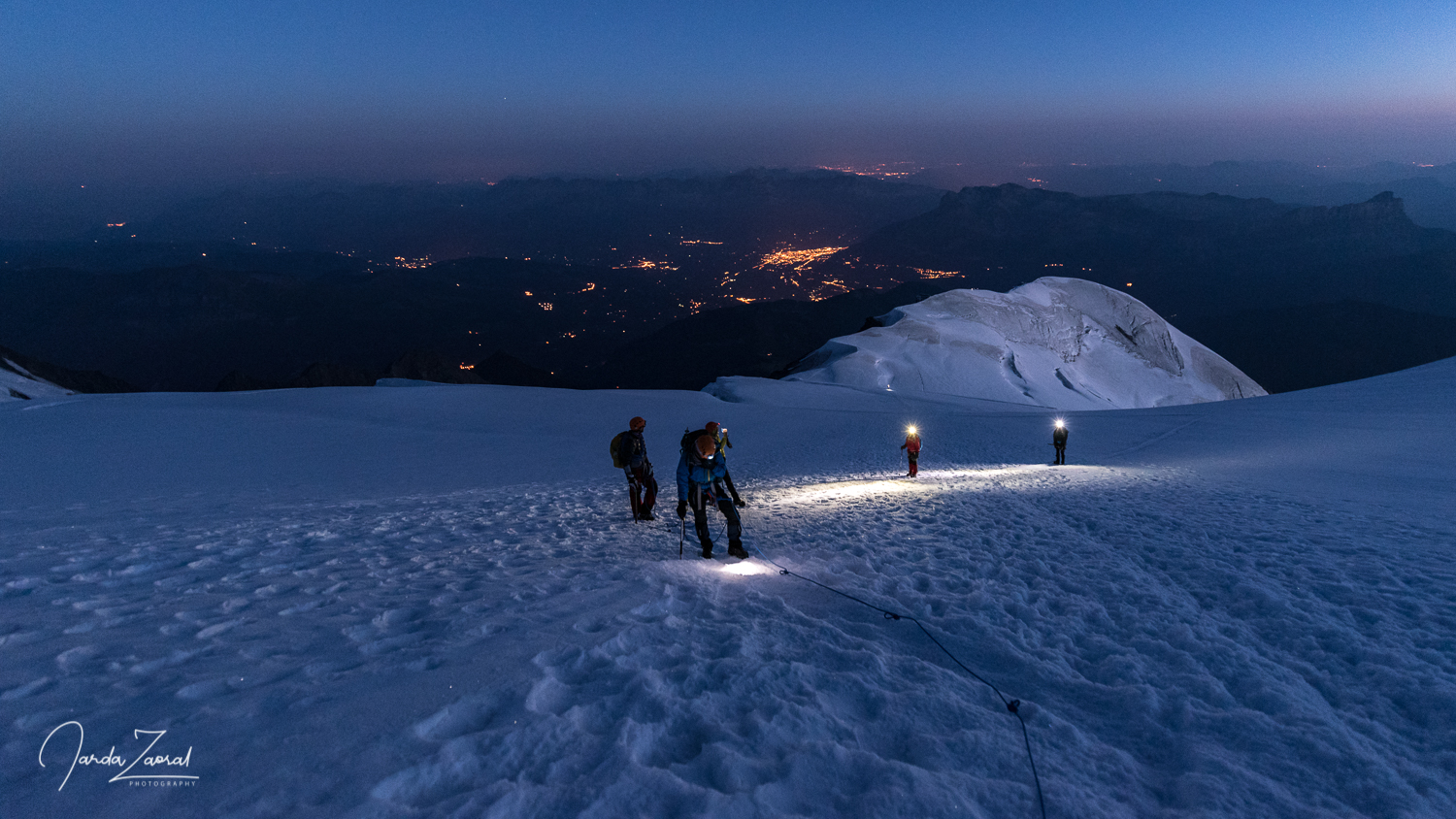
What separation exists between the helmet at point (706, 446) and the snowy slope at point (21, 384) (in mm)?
65190

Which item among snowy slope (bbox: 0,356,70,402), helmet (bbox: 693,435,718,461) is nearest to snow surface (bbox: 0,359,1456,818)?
helmet (bbox: 693,435,718,461)

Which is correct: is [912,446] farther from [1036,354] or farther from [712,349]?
[712,349]

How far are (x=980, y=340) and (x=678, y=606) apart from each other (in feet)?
240

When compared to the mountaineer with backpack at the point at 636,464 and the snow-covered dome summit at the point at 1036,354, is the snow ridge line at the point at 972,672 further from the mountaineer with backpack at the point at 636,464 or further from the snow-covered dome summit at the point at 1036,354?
the snow-covered dome summit at the point at 1036,354

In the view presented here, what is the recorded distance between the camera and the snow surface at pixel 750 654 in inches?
135

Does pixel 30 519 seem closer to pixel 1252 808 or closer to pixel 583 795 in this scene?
pixel 583 795

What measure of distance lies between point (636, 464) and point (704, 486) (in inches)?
85.5

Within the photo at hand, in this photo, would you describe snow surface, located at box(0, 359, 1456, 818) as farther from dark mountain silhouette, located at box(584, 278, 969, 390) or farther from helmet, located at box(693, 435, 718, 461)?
dark mountain silhouette, located at box(584, 278, 969, 390)

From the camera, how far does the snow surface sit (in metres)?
3.43

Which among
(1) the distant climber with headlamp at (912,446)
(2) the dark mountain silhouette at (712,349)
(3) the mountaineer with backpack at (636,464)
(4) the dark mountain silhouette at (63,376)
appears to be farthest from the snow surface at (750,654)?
(2) the dark mountain silhouette at (712,349)

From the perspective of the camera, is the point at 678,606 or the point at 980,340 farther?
the point at 980,340

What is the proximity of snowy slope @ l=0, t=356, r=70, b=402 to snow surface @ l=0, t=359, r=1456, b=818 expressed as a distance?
59986 mm

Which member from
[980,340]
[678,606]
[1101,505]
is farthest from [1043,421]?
[980,340]

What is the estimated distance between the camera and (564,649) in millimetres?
4891
